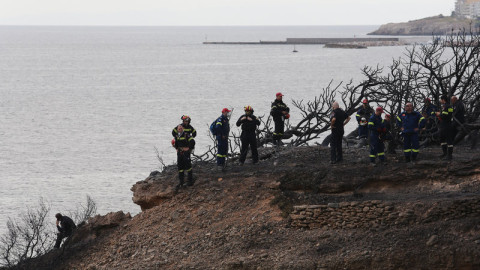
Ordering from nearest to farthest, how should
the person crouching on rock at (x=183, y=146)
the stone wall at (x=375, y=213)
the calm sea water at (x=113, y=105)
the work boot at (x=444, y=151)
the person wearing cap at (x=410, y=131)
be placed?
the stone wall at (x=375, y=213) → the person wearing cap at (x=410, y=131) → the person crouching on rock at (x=183, y=146) → the work boot at (x=444, y=151) → the calm sea water at (x=113, y=105)

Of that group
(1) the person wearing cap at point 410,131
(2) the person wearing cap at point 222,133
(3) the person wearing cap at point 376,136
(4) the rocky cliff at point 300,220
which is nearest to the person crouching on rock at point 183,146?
(4) the rocky cliff at point 300,220

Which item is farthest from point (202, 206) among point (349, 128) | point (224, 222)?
point (349, 128)

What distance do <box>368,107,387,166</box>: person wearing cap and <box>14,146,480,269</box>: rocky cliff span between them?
0.46 m

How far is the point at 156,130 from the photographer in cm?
7188

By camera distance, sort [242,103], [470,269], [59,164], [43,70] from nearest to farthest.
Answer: [470,269] < [59,164] < [242,103] < [43,70]

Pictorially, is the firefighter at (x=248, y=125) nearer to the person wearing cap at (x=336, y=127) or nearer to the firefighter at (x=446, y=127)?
the person wearing cap at (x=336, y=127)

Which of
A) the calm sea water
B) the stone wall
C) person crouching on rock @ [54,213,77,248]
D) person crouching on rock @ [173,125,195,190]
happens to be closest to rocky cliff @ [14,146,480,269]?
the stone wall

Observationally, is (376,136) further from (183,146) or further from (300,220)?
(183,146)

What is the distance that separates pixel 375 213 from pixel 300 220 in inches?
73.7

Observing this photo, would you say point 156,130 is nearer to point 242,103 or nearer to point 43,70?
point 242,103

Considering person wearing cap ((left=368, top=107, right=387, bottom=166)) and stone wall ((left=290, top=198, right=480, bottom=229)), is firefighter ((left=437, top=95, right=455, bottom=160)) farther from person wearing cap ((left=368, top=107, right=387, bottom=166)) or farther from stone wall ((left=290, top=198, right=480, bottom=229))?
stone wall ((left=290, top=198, right=480, bottom=229))

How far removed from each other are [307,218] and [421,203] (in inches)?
107

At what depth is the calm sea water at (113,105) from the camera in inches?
2024

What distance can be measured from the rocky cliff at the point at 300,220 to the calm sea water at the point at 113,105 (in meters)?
21.0
